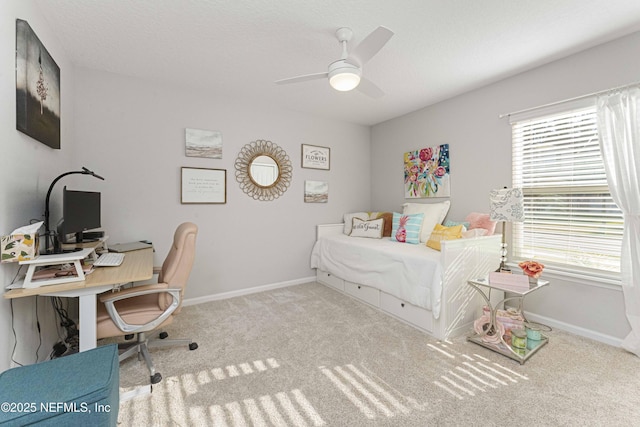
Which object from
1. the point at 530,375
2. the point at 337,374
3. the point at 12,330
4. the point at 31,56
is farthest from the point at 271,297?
the point at 31,56

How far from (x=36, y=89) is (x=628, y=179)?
410cm

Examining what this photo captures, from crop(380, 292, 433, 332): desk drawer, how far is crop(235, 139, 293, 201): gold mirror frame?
1863mm

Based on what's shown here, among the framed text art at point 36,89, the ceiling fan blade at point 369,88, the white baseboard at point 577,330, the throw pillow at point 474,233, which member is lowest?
the white baseboard at point 577,330

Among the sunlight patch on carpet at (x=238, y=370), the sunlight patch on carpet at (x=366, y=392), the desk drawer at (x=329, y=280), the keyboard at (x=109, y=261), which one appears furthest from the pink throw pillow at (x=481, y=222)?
the keyboard at (x=109, y=261)

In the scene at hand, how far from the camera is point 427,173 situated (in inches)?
145

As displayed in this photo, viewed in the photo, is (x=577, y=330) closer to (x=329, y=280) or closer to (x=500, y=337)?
(x=500, y=337)

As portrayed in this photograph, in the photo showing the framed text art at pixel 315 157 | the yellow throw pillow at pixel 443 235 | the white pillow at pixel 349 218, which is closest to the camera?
the yellow throw pillow at pixel 443 235

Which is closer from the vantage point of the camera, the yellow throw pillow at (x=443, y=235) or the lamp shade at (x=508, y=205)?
the lamp shade at (x=508, y=205)

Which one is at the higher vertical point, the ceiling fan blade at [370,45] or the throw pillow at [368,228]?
the ceiling fan blade at [370,45]

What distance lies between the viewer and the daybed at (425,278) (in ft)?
7.66

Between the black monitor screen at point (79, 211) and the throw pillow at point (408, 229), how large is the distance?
118 inches

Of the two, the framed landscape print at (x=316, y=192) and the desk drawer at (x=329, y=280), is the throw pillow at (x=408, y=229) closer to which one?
the desk drawer at (x=329, y=280)

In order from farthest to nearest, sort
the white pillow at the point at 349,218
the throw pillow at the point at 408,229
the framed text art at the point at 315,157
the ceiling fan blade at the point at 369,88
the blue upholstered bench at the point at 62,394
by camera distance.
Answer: the white pillow at the point at 349,218 < the framed text art at the point at 315,157 < the throw pillow at the point at 408,229 < the ceiling fan blade at the point at 369,88 < the blue upholstered bench at the point at 62,394

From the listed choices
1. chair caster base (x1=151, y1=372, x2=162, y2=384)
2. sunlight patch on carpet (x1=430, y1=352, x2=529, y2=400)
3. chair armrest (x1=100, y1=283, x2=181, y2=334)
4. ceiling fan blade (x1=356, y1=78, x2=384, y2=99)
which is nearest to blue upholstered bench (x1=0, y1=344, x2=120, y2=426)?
chair armrest (x1=100, y1=283, x2=181, y2=334)
